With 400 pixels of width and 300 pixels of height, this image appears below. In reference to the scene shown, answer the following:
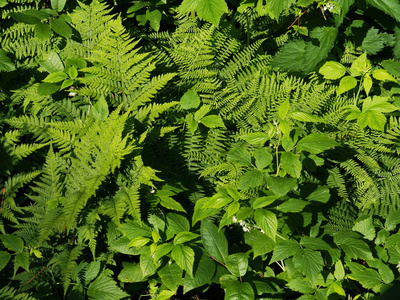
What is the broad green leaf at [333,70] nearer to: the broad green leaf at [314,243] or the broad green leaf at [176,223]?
the broad green leaf at [314,243]

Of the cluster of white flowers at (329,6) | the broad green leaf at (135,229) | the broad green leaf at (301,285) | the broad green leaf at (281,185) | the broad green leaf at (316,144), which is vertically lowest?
the broad green leaf at (135,229)

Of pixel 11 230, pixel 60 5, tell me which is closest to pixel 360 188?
pixel 11 230

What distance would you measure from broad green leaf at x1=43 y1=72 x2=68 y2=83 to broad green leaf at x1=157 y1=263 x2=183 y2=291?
4.55 ft

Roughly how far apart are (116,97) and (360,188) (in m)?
1.73

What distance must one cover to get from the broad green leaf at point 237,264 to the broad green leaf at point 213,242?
40 mm

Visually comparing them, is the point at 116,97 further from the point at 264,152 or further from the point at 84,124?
the point at 264,152

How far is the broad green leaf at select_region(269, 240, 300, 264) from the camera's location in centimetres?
178

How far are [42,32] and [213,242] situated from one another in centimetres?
172

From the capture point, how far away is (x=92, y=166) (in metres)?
2.07

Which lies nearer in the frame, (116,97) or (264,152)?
(264,152)

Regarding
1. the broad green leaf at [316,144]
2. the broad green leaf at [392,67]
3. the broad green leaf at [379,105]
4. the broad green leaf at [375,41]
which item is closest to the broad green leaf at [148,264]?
the broad green leaf at [316,144]

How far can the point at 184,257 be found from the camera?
1.79 m

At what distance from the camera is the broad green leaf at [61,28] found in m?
2.50

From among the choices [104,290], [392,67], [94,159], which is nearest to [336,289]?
[104,290]
